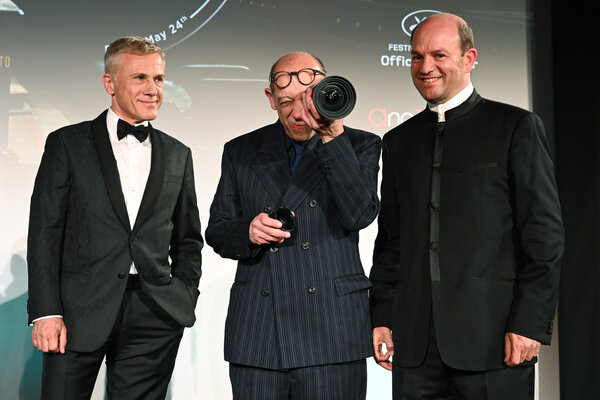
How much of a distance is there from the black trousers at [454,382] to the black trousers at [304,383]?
145 millimetres

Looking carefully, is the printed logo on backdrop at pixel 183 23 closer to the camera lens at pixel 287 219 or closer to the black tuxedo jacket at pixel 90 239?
the black tuxedo jacket at pixel 90 239

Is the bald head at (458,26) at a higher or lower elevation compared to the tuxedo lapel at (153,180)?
higher

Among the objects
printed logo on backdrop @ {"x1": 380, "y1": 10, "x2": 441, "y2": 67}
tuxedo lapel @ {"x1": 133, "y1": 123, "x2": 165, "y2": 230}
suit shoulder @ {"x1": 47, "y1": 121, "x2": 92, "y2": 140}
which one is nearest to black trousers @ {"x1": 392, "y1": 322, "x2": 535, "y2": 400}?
tuxedo lapel @ {"x1": 133, "y1": 123, "x2": 165, "y2": 230}

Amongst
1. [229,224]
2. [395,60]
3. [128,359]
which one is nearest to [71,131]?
[229,224]

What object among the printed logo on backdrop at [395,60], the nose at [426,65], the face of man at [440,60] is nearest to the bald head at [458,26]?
the face of man at [440,60]

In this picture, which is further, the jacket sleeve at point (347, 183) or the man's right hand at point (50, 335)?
the man's right hand at point (50, 335)

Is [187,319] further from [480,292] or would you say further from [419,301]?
[480,292]

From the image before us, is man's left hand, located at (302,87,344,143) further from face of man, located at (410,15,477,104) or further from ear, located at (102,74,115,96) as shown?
ear, located at (102,74,115,96)

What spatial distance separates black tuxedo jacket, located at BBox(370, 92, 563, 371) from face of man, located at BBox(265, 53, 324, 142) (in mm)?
383

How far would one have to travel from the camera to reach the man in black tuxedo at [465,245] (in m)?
1.93

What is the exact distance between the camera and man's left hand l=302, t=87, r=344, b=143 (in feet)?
6.59

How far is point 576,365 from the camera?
12.7 feet

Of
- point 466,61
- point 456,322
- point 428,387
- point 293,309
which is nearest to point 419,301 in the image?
point 456,322

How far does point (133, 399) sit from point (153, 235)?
0.57m
